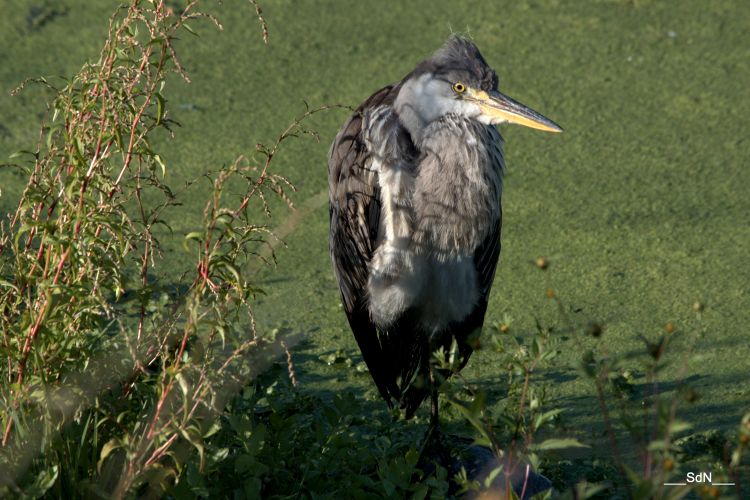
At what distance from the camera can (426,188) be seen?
276cm

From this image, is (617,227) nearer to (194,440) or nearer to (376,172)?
(376,172)

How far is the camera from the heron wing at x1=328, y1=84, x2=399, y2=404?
279 cm

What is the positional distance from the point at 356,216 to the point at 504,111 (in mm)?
440

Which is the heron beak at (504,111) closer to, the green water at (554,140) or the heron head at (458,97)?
the heron head at (458,97)

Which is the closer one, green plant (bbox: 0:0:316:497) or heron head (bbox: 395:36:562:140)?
green plant (bbox: 0:0:316:497)

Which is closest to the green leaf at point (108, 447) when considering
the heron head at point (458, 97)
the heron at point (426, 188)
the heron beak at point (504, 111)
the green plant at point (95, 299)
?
the green plant at point (95, 299)

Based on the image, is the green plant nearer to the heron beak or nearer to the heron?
the heron

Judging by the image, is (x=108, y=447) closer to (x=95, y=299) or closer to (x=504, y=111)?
(x=95, y=299)

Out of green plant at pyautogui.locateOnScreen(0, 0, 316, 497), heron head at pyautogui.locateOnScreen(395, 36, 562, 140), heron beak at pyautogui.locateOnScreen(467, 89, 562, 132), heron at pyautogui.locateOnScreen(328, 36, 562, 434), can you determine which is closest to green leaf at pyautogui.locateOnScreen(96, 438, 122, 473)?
green plant at pyautogui.locateOnScreen(0, 0, 316, 497)

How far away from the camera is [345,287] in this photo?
304cm

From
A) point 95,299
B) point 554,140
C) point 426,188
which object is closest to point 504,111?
point 426,188

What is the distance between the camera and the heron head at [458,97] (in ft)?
9.08

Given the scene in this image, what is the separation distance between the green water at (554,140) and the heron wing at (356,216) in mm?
421

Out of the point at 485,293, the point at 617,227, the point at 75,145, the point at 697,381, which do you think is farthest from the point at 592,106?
the point at 75,145
